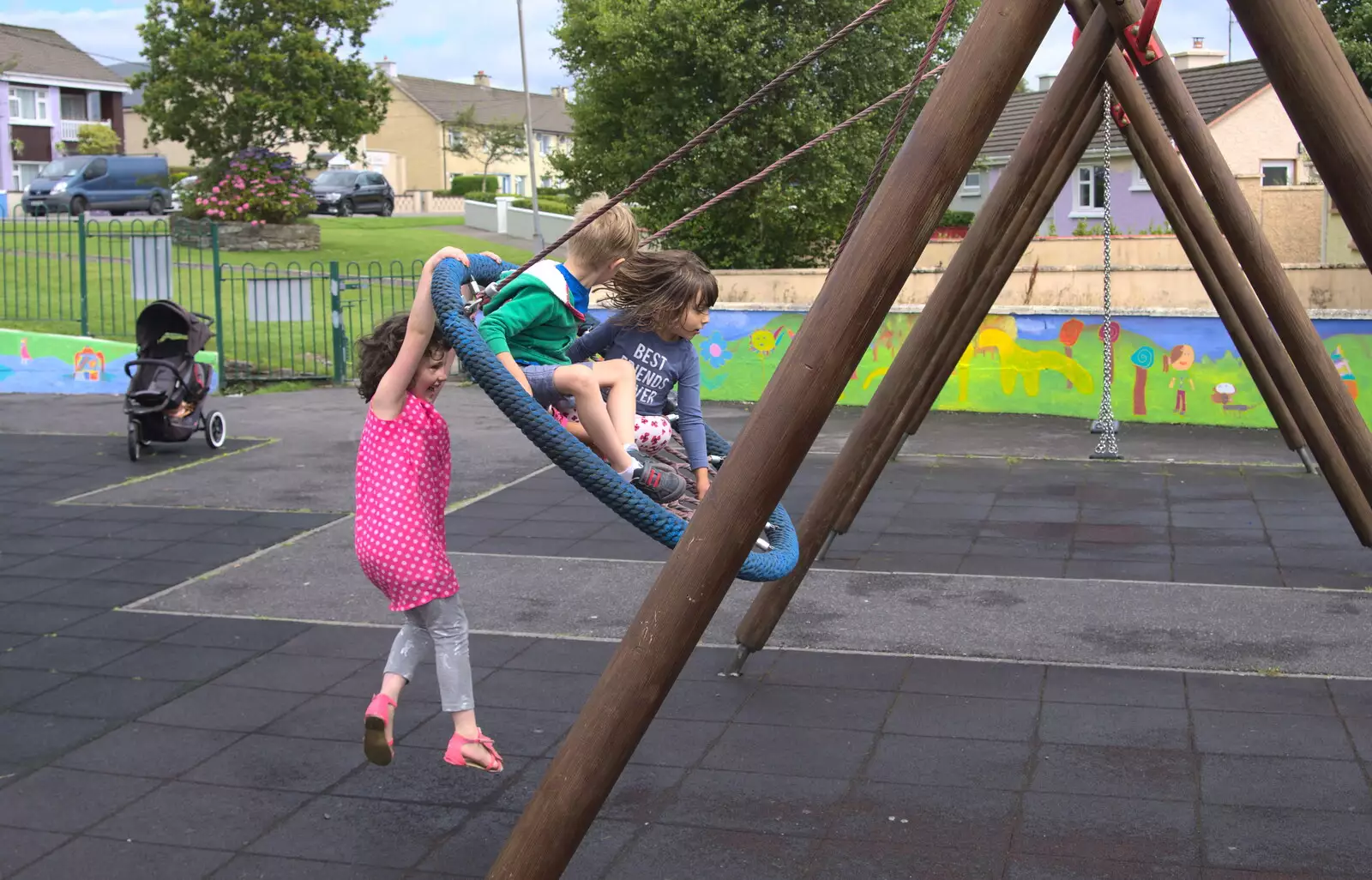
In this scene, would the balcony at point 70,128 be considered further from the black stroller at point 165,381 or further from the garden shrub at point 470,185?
the black stroller at point 165,381

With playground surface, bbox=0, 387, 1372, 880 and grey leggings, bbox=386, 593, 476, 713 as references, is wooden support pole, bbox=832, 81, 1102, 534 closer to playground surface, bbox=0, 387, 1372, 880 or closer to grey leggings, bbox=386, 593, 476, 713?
playground surface, bbox=0, 387, 1372, 880

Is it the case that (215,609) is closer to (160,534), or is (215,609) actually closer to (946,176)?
(160,534)

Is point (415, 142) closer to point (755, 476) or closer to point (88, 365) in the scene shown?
point (88, 365)

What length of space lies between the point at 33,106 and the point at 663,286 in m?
56.0

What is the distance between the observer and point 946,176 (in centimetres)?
274

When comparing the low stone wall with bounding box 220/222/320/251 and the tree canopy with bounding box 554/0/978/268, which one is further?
the low stone wall with bounding box 220/222/320/251

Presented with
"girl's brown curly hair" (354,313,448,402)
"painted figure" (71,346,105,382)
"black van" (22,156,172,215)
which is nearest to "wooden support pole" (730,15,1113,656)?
"girl's brown curly hair" (354,313,448,402)

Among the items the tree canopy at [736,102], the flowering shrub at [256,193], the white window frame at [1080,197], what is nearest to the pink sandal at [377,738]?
the tree canopy at [736,102]

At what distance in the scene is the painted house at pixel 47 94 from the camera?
5112cm

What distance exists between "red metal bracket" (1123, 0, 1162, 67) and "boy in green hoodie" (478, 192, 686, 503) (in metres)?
1.52

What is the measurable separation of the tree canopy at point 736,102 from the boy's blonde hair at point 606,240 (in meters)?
13.2

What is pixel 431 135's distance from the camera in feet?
218

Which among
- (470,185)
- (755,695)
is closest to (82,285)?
(755,695)

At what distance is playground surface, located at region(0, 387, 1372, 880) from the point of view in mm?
4059
